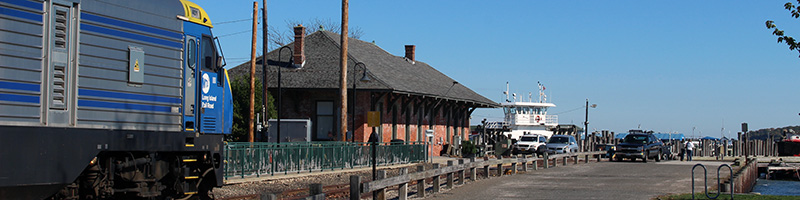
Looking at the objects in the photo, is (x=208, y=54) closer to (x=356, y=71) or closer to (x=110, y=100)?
(x=110, y=100)

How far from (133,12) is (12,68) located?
236cm

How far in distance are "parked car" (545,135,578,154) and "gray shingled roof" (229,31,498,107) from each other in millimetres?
A: 5217

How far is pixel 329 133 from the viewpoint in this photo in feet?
130

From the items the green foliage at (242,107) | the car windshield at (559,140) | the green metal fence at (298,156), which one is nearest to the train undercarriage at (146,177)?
the green metal fence at (298,156)

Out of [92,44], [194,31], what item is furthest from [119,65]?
[194,31]

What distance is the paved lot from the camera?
63.5ft

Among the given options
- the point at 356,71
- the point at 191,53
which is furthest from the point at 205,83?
the point at 356,71

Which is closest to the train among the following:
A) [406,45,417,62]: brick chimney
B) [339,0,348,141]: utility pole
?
[339,0,348,141]: utility pole

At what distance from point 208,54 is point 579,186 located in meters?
10.7

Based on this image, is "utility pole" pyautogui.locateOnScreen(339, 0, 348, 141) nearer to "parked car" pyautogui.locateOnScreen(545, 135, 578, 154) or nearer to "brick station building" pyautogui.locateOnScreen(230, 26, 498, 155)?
"brick station building" pyautogui.locateOnScreen(230, 26, 498, 155)

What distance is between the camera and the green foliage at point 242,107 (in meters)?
38.8

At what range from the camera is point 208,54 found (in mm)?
14875

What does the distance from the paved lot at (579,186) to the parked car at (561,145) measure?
59.1 ft

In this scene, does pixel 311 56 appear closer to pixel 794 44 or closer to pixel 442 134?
pixel 442 134
